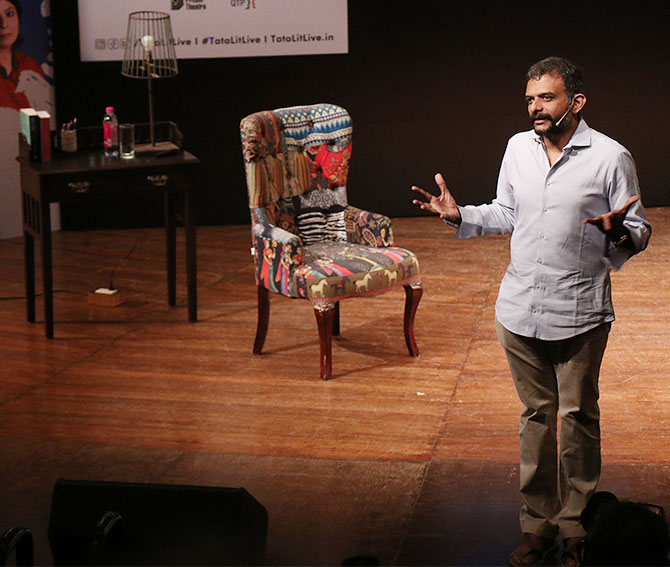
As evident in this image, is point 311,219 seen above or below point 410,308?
above

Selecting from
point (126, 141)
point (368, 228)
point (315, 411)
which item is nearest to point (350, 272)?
point (368, 228)

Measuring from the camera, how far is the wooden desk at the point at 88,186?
17.6 ft

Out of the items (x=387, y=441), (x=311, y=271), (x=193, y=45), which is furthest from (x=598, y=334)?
(x=193, y=45)

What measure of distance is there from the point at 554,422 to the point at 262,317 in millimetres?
2316

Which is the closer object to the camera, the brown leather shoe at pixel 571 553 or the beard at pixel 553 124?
the beard at pixel 553 124

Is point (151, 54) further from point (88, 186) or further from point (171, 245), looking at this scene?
point (171, 245)

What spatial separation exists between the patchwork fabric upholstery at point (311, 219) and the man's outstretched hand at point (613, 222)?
6.96 ft

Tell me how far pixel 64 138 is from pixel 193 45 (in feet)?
7.92

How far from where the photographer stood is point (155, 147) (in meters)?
5.86

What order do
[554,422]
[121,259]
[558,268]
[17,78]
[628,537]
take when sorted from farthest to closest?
1. [17,78]
2. [121,259]
3. [554,422]
4. [558,268]
5. [628,537]

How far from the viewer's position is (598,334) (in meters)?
3.09

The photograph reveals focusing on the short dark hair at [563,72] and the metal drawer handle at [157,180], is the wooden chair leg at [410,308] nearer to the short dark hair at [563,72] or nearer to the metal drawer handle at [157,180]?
the metal drawer handle at [157,180]

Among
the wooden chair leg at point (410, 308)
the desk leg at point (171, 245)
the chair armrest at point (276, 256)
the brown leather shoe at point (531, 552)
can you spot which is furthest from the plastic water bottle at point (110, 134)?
the brown leather shoe at point (531, 552)

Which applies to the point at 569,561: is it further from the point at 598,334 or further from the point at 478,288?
the point at 478,288
